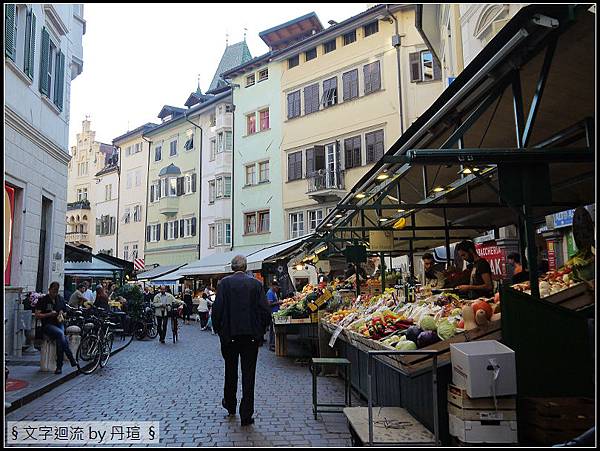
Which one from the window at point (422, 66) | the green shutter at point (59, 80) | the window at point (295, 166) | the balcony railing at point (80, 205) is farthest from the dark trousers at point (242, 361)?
the balcony railing at point (80, 205)

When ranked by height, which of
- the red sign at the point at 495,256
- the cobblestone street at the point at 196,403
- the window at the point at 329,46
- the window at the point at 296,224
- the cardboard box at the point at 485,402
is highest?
the window at the point at 329,46

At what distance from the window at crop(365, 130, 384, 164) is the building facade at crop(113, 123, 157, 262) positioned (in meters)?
26.6

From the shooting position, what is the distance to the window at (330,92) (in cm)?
3225

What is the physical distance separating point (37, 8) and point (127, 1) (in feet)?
39.6

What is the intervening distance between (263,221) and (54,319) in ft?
82.7

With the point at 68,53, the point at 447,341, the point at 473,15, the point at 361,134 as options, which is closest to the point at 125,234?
the point at 361,134

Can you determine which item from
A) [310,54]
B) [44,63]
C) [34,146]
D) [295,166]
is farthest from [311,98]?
[34,146]

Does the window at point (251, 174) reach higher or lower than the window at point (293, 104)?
lower

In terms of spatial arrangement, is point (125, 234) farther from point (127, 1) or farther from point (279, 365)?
point (127, 1)

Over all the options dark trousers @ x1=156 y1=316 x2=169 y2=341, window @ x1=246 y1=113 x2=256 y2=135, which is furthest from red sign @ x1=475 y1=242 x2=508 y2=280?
window @ x1=246 y1=113 x2=256 y2=135

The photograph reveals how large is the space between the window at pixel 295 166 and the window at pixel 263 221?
128 inches

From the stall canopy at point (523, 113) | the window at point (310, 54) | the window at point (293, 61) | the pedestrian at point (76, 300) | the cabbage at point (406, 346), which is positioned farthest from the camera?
the window at point (293, 61)

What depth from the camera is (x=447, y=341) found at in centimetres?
595

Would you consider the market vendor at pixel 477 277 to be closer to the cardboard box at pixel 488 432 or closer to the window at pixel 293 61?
the cardboard box at pixel 488 432
